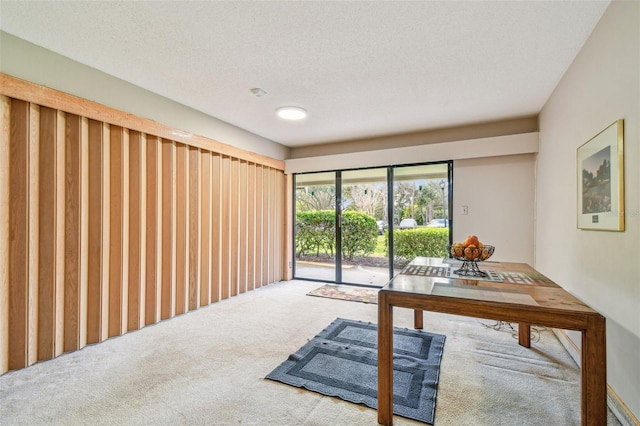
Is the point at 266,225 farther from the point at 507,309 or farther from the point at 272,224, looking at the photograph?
the point at 507,309

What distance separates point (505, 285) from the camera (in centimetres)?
174

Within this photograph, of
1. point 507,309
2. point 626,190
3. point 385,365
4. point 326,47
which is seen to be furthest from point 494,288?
point 326,47

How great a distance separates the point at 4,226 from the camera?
2.04m

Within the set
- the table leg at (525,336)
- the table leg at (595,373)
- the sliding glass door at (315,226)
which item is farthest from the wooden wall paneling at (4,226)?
the table leg at (525,336)

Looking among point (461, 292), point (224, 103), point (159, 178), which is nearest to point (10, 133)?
point (159, 178)

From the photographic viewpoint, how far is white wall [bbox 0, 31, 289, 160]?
2086 mm

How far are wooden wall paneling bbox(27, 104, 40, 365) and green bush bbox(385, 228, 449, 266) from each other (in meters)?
3.96

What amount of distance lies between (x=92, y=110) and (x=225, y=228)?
1927 mm

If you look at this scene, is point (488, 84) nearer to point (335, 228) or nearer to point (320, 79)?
point (320, 79)

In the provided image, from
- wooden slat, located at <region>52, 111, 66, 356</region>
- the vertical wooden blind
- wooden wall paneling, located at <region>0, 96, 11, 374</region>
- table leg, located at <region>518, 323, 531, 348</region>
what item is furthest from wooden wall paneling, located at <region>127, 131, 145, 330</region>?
table leg, located at <region>518, 323, 531, 348</region>

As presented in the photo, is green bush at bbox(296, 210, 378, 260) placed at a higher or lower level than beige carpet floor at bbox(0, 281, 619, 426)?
higher

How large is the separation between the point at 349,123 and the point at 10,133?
10.6 ft

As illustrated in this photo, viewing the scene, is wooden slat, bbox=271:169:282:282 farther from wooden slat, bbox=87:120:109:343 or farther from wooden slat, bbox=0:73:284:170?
wooden slat, bbox=87:120:109:343

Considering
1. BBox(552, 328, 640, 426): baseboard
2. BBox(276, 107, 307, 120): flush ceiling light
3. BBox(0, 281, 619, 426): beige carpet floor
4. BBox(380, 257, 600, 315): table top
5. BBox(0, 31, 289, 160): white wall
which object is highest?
BBox(276, 107, 307, 120): flush ceiling light
